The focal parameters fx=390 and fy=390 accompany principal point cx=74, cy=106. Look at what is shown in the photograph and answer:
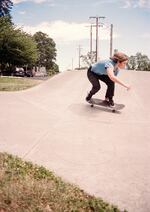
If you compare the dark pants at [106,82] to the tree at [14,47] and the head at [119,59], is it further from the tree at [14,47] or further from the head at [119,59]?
the tree at [14,47]

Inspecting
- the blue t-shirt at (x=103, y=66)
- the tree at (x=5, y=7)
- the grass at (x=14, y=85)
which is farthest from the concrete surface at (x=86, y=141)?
the tree at (x=5, y=7)

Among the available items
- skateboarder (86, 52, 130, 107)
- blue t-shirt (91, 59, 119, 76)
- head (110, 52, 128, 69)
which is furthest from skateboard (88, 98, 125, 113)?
head (110, 52, 128, 69)

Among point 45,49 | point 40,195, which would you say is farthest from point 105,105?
point 45,49

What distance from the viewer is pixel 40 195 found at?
4.27 meters

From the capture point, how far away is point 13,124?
7.55 m

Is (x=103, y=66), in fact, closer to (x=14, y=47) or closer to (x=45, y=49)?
(x=14, y=47)

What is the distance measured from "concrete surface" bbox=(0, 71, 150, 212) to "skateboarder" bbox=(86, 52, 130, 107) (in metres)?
0.60

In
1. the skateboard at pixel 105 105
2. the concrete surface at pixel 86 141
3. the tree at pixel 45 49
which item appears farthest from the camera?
the tree at pixel 45 49

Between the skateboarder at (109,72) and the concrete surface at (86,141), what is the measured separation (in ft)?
1.96

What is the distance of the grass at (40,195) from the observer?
4047mm

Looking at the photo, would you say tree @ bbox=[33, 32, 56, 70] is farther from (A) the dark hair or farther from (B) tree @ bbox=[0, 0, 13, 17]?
(A) the dark hair

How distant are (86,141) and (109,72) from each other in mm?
3158

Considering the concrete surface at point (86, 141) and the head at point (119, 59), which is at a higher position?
the head at point (119, 59)

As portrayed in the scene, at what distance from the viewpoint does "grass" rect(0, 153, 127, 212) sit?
405 cm
